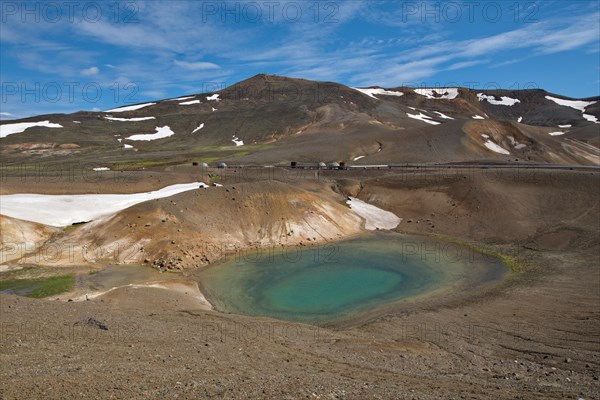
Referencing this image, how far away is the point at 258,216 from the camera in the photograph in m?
36.4

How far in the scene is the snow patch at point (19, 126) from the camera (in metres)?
102

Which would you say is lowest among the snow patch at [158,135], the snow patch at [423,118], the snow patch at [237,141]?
the snow patch at [237,141]

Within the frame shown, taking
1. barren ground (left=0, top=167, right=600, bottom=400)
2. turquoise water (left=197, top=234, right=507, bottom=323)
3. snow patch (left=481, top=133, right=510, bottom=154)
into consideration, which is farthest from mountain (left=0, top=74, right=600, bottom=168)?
barren ground (left=0, top=167, right=600, bottom=400)

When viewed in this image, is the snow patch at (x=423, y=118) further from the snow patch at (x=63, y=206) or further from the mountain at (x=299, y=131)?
the snow patch at (x=63, y=206)

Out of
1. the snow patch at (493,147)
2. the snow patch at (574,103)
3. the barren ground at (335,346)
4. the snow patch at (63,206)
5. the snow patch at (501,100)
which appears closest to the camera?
the barren ground at (335,346)

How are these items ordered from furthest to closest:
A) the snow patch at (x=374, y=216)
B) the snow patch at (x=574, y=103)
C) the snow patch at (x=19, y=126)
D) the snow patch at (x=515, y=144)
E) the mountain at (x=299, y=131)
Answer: the snow patch at (x=574, y=103), the snow patch at (x=19, y=126), the snow patch at (x=515, y=144), the mountain at (x=299, y=131), the snow patch at (x=374, y=216)

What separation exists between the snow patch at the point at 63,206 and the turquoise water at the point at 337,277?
13637mm

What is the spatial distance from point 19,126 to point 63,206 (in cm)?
8725

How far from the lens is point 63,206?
36312 millimetres

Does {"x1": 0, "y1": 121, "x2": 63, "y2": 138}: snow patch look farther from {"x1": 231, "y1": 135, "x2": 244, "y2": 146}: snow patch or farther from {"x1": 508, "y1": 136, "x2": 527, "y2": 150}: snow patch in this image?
{"x1": 508, "y1": 136, "x2": 527, "y2": 150}: snow patch

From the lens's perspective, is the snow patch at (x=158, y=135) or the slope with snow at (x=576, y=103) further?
the slope with snow at (x=576, y=103)

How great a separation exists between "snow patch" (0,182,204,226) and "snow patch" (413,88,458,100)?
152260 mm

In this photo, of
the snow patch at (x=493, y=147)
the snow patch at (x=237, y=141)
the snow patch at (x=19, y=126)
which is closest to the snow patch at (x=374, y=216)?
the snow patch at (x=493, y=147)

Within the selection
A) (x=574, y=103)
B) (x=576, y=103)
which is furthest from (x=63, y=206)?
(x=576, y=103)
